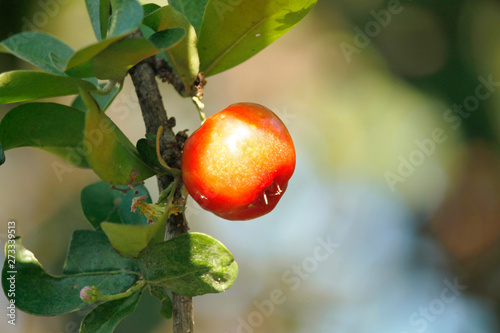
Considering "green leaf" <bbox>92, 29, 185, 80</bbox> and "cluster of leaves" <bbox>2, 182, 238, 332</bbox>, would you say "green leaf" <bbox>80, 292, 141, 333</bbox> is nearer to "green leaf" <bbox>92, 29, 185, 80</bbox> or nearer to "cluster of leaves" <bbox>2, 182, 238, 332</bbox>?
"cluster of leaves" <bbox>2, 182, 238, 332</bbox>

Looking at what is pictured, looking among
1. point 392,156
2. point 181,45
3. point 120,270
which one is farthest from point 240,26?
point 392,156

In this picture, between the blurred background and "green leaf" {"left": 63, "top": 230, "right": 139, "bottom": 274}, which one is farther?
the blurred background

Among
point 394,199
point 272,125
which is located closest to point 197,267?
point 272,125

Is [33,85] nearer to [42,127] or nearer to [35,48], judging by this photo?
[42,127]

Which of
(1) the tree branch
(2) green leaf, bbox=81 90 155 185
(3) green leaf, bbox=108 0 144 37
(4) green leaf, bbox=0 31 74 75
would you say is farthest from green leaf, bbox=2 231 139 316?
(3) green leaf, bbox=108 0 144 37

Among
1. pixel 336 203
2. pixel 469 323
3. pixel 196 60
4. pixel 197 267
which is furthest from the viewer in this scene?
pixel 336 203

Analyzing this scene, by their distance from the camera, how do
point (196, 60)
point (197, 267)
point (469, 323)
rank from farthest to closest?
point (469, 323) < point (196, 60) < point (197, 267)

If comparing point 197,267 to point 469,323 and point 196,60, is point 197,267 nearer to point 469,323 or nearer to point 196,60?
point 196,60

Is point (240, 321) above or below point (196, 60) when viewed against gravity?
below
